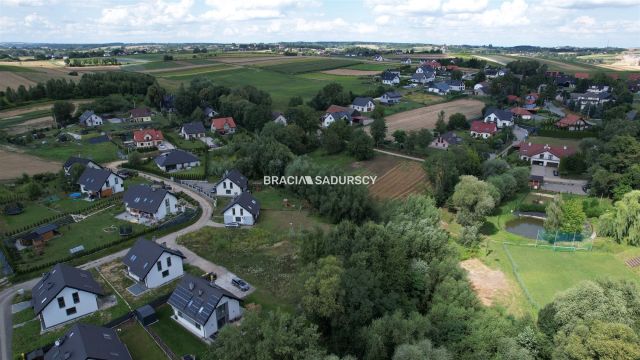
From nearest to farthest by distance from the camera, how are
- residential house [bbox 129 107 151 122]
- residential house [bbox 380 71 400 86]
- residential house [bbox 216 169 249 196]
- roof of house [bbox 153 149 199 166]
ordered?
residential house [bbox 216 169 249 196] → roof of house [bbox 153 149 199 166] → residential house [bbox 129 107 151 122] → residential house [bbox 380 71 400 86]

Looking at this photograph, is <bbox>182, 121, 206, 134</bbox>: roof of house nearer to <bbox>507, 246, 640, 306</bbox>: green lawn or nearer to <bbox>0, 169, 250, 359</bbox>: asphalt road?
<bbox>0, 169, 250, 359</bbox>: asphalt road

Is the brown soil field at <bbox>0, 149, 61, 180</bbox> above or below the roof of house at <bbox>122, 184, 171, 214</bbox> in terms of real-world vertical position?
below

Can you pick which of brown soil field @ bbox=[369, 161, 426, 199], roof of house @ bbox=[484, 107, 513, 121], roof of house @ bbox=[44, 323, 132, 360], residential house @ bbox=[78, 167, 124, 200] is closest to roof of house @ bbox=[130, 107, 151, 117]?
residential house @ bbox=[78, 167, 124, 200]

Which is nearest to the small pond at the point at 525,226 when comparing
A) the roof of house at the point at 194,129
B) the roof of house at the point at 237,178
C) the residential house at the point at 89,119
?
the roof of house at the point at 237,178

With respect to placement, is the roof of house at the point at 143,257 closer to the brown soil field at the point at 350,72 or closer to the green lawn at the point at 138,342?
the green lawn at the point at 138,342

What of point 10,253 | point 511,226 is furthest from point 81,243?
point 511,226

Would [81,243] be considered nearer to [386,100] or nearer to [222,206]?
[222,206]

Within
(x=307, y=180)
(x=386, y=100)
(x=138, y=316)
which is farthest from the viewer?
(x=386, y=100)
